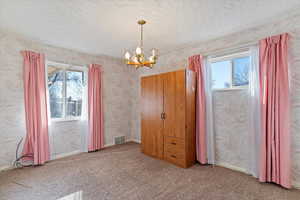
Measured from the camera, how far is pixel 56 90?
3.72 metres

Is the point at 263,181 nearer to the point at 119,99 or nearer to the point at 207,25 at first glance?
the point at 207,25

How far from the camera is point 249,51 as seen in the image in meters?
2.77

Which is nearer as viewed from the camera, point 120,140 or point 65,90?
point 65,90

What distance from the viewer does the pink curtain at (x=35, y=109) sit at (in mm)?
3139

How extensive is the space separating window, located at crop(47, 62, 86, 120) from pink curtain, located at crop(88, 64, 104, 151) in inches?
9.0

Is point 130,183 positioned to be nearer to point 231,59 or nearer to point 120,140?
point 120,140

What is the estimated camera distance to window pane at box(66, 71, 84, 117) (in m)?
3.92

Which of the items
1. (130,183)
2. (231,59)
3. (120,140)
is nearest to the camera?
(130,183)

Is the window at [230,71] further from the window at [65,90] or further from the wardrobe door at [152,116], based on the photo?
the window at [65,90]

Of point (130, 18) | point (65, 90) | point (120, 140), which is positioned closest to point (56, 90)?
point (65, 90)

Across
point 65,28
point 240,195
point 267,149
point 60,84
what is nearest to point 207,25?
point 267,149

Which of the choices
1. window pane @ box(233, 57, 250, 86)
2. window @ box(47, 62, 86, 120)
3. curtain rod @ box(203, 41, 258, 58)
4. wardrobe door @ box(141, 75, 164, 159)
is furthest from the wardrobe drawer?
window @ box(47, 62, 86, 120)

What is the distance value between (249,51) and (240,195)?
2352mm

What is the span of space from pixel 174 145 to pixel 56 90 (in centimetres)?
305
